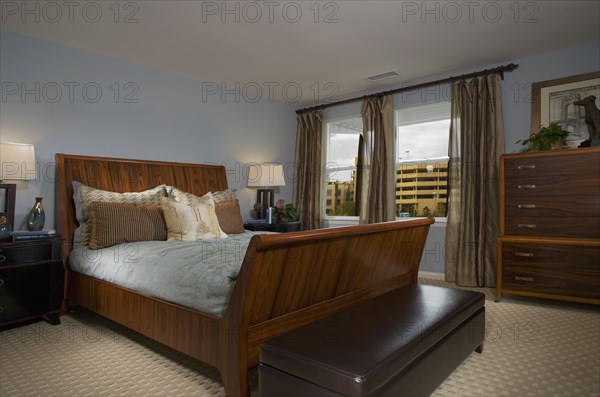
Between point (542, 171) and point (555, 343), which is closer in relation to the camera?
point (555, 343)

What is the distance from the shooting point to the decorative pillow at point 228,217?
373 cm

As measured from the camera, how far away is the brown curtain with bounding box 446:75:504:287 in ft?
13.0

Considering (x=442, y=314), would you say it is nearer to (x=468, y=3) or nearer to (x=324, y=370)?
(x=324, y=370)

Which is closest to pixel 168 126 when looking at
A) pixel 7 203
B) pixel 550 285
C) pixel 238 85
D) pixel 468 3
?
pixel 238 85

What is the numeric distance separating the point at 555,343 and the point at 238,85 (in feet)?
13.5

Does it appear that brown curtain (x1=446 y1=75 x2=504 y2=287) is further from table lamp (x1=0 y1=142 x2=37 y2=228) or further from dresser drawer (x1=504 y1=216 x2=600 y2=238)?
table lamp (x1=0 y1=142 x2=37 y2=228)

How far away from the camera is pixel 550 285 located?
323 centimetres

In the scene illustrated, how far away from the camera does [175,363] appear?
2.17 m

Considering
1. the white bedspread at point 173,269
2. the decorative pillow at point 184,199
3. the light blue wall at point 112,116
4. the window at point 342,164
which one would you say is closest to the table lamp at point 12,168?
the light blue wall at point 112,116

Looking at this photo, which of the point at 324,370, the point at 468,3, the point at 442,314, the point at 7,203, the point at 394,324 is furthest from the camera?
the point at 7,203

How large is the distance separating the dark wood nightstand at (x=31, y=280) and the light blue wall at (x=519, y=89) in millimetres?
3720

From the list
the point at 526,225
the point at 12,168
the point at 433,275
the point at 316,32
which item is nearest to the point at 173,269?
the point at 12,168

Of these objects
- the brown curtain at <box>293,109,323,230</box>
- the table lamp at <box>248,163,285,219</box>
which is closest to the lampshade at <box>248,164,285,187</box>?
the table lamp at <box>248,163,285,219</box>

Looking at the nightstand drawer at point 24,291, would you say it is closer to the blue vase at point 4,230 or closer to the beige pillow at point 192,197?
the blue vase at point 4,230
